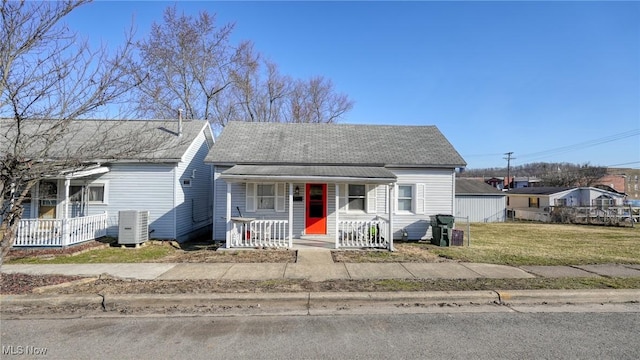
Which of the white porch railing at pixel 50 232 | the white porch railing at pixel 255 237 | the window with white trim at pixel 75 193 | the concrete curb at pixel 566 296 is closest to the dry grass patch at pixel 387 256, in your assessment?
the white porch railing at pixel 255 237

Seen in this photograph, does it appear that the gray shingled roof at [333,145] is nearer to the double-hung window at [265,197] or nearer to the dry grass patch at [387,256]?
the double-hung window at [265,197]

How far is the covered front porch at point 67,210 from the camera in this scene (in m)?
10.7

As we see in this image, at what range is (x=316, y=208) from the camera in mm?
12562

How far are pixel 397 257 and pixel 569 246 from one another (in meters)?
7.37

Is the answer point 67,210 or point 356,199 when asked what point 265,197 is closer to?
point 356,199

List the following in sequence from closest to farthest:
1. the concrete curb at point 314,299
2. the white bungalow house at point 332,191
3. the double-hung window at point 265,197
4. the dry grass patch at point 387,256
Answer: the concrete curb at point 314,299 → the dry grass patch at point 387,256 → the white bungalow house at point 332,191 → the double-hung window at point 265,197

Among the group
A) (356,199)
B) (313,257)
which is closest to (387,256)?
(313,257)

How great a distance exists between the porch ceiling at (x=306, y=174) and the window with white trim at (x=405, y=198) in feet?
4.87

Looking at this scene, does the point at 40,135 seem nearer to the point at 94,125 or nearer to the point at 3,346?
the point at 3,346

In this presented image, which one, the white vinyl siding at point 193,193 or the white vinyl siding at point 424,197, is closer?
the white vinyl siding at point 424,197

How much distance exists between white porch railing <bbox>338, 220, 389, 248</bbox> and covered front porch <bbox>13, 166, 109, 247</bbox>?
8.76 meters

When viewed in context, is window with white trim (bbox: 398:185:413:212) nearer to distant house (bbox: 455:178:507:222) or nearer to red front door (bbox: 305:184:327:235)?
red front door (bbox: 305:184:327:235)

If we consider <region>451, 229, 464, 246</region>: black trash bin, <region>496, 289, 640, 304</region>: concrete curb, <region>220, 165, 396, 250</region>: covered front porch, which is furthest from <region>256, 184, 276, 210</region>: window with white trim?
<region>496, 289, 640, 304</region>: concrete curb

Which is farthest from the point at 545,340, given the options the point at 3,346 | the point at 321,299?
the point at 3,346
